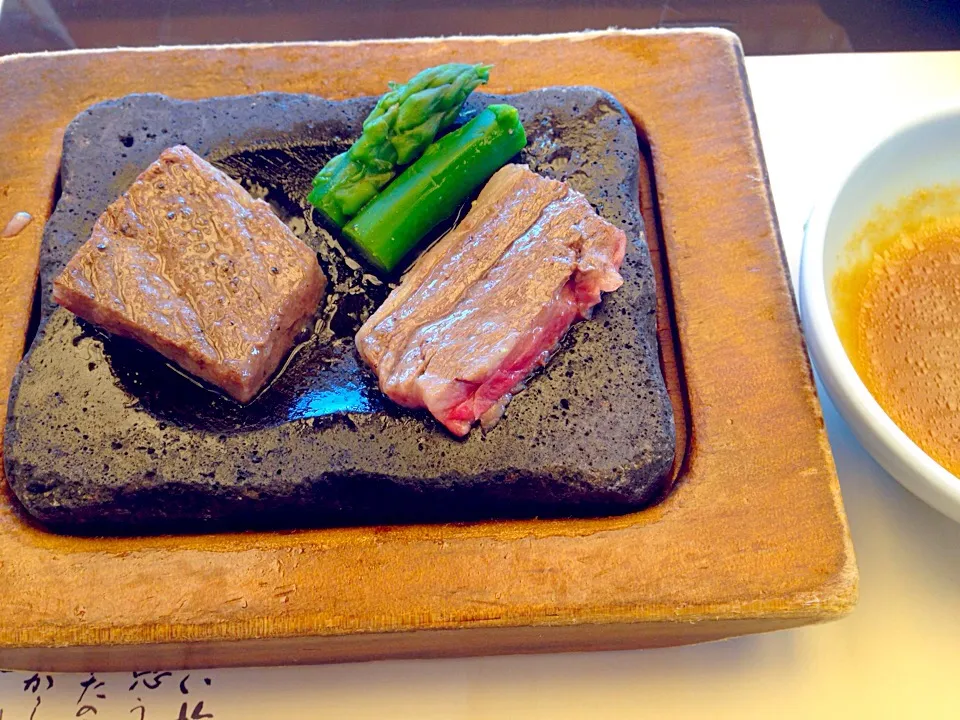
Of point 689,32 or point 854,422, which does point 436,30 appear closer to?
point 689,32

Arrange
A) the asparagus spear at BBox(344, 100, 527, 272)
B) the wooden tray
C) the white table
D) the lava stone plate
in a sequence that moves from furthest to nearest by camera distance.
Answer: the asparagus spear at BBox(344, 100, 527, 272) < the white table < the lava stone plate < the wooden tray

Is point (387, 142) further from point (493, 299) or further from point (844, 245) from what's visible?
point (844, 245)

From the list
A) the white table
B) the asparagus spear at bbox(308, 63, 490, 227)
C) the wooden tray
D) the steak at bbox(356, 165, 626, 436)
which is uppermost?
the asparagus spear at bbox(308, 63, 490, 227)

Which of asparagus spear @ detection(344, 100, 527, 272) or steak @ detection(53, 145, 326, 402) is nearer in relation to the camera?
steak @ detection(53, 145, 326, 402)

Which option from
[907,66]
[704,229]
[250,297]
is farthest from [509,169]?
[907,66]

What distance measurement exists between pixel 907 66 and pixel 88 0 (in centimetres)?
387

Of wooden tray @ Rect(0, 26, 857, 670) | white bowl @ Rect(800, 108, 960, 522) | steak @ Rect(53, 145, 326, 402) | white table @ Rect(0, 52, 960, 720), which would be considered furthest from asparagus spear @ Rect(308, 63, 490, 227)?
white table @ Rect(0, 52, 960, 720)

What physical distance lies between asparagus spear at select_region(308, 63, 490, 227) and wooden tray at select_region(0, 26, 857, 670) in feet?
2.46

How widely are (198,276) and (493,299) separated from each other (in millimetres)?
828

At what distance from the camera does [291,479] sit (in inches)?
74.9

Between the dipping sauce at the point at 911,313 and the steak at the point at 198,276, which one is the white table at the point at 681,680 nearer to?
the dipping sauce at the point at 911,313

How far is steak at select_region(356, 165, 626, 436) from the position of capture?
6.35 feet

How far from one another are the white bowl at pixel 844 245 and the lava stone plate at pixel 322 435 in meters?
0.44

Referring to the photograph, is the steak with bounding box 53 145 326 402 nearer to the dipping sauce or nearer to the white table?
the white table
